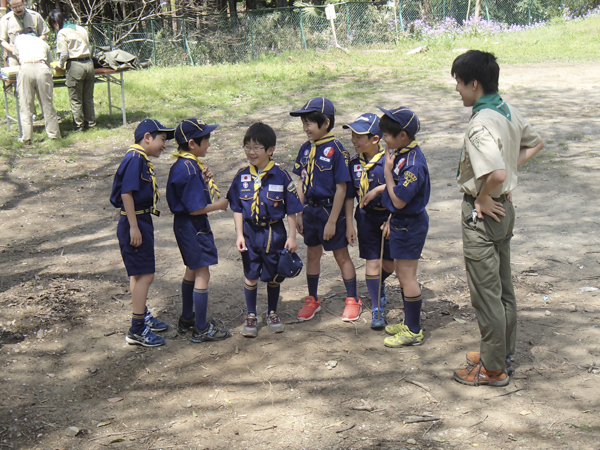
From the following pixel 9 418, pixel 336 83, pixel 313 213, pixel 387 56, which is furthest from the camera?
pixel 387 56

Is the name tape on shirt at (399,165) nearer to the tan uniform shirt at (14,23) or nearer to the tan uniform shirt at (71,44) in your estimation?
the tan uniform shirt at (71,44)

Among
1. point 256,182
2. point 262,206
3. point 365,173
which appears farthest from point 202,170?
point 365,173

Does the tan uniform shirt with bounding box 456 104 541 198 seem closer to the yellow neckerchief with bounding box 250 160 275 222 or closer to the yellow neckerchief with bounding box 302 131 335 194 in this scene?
the yellow neckerchief with bounding box 302 131 335 194

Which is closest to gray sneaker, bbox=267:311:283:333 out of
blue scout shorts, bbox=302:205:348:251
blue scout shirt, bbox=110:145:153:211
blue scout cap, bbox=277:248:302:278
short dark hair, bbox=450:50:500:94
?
blue scout cap, bbox=277:248:302:278

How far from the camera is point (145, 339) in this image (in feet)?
14.6

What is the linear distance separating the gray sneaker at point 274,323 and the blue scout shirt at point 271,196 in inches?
31.7

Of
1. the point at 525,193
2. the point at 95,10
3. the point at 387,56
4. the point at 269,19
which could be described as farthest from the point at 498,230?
the point at 95,10

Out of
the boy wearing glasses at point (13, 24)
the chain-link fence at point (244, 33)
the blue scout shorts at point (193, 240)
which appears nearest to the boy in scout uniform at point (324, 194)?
the blue scout shorts at point (193, 240)

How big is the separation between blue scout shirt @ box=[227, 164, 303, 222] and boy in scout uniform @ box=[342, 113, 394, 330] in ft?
1.79

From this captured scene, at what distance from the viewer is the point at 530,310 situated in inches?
189

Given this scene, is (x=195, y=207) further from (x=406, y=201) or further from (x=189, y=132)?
(x=406, y=201)

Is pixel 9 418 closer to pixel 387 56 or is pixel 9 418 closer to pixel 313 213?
pixel 313 213

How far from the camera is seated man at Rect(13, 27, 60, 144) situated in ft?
32.6

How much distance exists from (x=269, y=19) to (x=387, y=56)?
4479 millimetres
